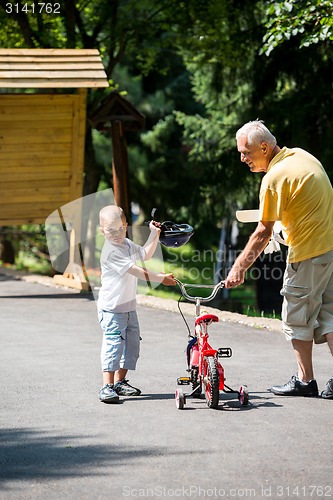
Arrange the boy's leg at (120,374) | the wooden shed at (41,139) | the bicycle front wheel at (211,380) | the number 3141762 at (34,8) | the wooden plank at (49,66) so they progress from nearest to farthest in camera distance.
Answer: the bicycle front wheel at (211,380), the boy's leg at (120,374), the wooden plank at (49,66), the wooden shed at (41,139), the number 3141762 at (34,8)

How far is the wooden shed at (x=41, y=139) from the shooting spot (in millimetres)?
15133

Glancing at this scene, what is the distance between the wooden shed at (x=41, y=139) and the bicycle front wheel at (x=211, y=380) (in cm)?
843

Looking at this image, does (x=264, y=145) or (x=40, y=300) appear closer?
(x=264, y=145)

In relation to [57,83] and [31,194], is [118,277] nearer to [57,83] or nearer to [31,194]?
[57,83]

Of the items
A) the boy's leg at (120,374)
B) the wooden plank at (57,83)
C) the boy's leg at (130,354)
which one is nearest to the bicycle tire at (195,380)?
the boy's leg at (130,354)

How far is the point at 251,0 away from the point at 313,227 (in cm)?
1610

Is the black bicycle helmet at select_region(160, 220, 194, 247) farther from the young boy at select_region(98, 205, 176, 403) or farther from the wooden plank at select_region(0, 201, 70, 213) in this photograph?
the wooden plank at select_region(0, 201, 70, 213)

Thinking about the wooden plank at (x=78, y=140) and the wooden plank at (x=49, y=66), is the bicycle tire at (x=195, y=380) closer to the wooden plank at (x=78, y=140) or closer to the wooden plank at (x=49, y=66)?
the wooden plank at (x=49, y=66)

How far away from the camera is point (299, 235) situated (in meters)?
7.49

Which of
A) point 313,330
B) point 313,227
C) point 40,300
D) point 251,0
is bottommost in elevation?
point 40,300

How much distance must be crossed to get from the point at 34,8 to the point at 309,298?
46.1 ft

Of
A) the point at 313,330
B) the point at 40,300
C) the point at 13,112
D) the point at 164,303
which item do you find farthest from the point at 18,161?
the point at 313,330

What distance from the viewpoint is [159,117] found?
32.9m

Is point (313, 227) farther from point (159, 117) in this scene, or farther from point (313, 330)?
point (159, 117)
